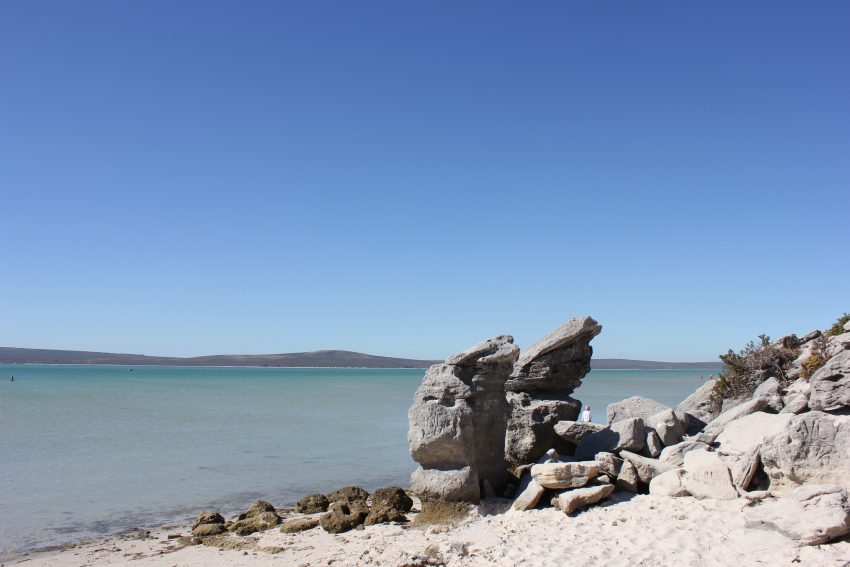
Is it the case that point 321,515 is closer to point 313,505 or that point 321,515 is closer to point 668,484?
point 313,505

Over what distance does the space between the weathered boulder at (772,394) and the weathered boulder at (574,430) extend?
3.40 meters

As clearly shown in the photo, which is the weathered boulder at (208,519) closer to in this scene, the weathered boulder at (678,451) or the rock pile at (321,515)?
the rock pile at (321,515)

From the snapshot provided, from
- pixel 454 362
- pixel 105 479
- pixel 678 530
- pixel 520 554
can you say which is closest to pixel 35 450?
pixel 105 479

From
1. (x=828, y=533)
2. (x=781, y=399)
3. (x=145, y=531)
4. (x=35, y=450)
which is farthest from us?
(x=35, y=450)

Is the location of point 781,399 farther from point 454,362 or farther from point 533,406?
point 454,362

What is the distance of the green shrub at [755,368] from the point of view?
53.2ft

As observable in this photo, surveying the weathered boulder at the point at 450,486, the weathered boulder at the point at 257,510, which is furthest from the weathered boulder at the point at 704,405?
the weathered boulder at the point at 257,510

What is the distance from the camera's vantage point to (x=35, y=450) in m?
18.7

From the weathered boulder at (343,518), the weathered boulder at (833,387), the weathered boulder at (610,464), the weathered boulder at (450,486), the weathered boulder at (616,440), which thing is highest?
the weathered boulder at (833,387)

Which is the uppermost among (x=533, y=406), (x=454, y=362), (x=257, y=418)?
(x=454, y=362)

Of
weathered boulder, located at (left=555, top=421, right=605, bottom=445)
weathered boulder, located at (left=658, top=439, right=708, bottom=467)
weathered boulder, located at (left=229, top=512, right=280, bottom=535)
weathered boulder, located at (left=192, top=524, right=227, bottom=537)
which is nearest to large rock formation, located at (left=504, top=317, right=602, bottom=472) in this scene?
weathered boulder, located at (left=555, top=421, right=605, bottom=445)

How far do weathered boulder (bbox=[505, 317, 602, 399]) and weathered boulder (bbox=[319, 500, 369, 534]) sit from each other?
442cm

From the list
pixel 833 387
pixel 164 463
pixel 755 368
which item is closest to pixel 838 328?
pixel 755 368

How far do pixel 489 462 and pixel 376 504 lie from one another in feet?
7.30
